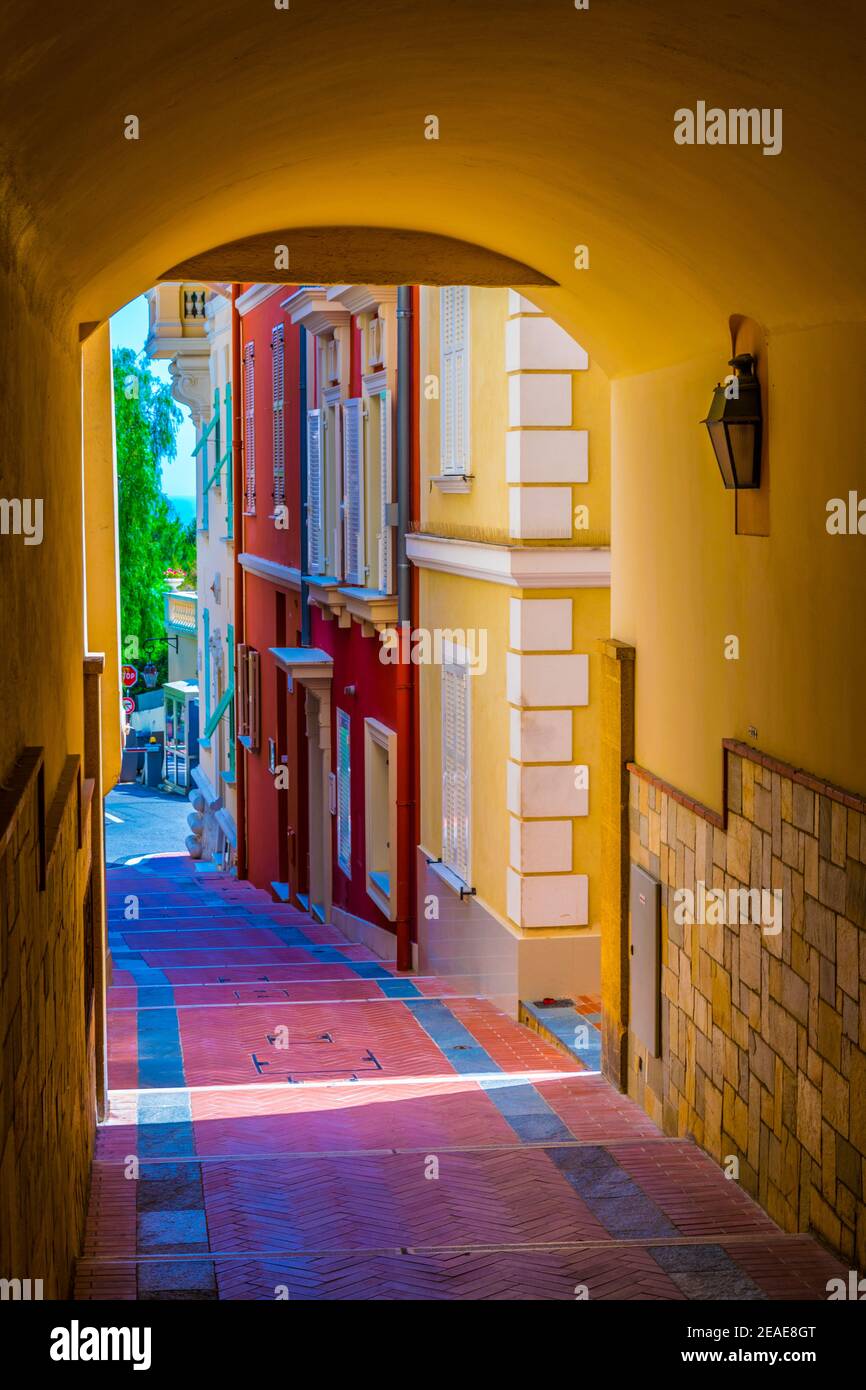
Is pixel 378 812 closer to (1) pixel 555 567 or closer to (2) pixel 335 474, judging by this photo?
(2) pixel 335 474

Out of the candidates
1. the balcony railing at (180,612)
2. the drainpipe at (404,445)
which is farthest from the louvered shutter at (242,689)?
the balcony railing at (180,612)

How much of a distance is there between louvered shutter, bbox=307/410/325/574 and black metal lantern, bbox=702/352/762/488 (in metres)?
12.2

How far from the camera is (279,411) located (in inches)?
905

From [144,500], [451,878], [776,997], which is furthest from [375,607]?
[144,500]

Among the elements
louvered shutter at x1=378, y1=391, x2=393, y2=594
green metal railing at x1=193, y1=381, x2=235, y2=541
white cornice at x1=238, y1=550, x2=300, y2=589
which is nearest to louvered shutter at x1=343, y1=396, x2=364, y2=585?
louvered shutter at x1=378, y1=391, x2=393, y2=594

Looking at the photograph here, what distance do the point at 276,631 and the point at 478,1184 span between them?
16.5 m

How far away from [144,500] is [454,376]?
34.7 metres

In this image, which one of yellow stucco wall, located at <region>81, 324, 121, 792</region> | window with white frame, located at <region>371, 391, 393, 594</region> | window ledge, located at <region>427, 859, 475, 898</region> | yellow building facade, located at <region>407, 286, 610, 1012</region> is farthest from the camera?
window with white frame, located at <region>371, 391, 393, 594</region>

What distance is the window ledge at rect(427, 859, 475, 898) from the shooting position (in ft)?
→ 46.3

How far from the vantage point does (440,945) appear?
15336 mm

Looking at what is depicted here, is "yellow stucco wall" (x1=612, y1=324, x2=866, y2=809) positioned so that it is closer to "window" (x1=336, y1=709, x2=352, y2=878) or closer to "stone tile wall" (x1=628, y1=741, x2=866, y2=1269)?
"stone tile wall" (x1=628, y1=741, x2=866, y2=1269)

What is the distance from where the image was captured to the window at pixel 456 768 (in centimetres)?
1433
